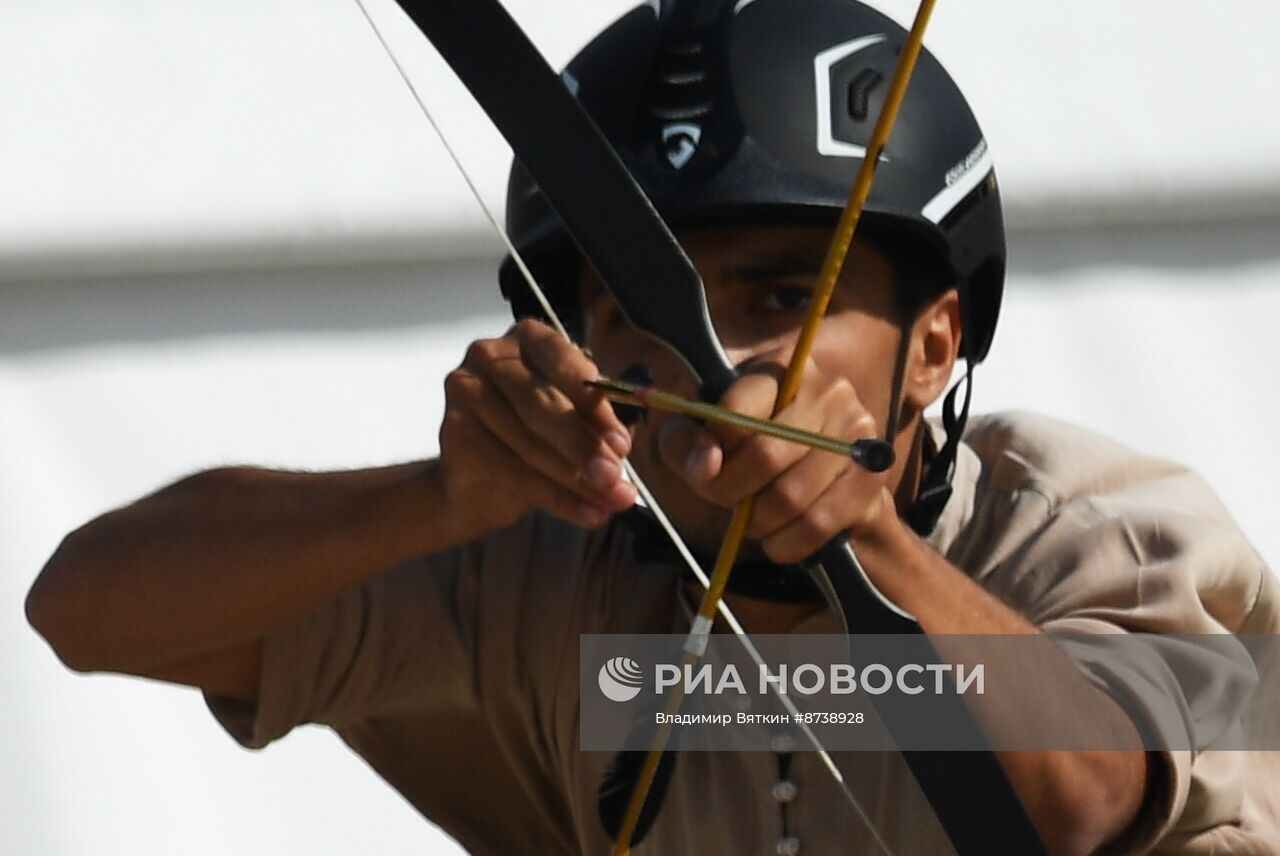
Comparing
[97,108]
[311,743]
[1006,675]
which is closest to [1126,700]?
[1006,675]

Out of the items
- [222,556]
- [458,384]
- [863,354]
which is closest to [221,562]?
[222,556]

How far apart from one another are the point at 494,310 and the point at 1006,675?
87 centimetres

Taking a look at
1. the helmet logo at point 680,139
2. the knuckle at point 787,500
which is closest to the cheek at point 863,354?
the helmet logo at point 680,139

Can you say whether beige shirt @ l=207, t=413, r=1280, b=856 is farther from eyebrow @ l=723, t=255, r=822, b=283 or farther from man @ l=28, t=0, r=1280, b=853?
eyebrow @ l=723, t=255, r=822, b=283

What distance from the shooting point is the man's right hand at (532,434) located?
2.71 ft

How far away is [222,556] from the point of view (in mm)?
1013

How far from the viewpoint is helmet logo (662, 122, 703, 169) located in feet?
3.43

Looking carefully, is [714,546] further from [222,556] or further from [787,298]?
[222,556]

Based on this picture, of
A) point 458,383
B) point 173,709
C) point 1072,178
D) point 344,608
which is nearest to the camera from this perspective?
point 458,383

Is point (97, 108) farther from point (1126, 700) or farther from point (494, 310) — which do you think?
point (1126, 700)

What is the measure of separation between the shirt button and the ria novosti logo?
8 cm

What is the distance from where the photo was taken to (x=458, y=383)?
88 centimetres

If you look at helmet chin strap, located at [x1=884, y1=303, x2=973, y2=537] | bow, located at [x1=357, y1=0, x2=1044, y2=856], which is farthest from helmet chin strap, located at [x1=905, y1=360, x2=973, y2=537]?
bow, located at [x1=357, y1=0, x2=1044, y2=856]

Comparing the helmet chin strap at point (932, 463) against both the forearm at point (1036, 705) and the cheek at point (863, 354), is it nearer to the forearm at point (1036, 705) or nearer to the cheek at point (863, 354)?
the cheek at point (863, 354)
